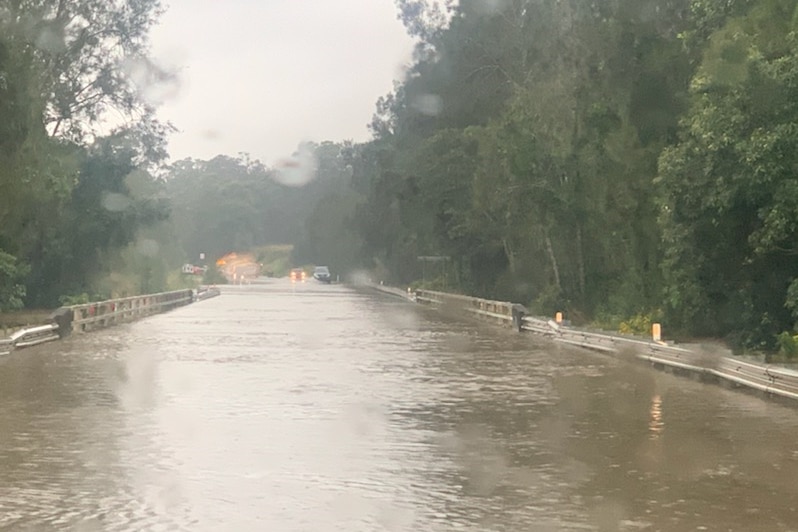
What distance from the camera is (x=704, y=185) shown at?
80.9 feet

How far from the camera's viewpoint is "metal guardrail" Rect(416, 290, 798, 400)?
19172 millimetres

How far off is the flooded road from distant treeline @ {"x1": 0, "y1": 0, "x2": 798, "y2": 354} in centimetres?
396

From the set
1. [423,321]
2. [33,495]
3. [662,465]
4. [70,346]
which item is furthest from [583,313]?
[33,495]

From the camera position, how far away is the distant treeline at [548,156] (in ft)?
80.7

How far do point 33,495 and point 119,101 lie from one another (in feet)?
164

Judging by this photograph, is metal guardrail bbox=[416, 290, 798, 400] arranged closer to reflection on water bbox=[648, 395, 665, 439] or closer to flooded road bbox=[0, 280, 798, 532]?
flooded road bbox=[0, 280, 798, 532]

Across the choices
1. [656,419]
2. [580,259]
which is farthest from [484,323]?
[656,419]

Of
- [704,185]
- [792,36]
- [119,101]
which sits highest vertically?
[119,101]

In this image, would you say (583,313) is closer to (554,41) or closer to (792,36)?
(554,41)

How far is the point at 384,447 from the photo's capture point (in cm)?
1368

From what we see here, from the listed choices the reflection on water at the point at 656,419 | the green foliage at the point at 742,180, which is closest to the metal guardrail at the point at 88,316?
the green foliage at the point at 742,180

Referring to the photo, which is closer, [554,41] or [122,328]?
[122,328]

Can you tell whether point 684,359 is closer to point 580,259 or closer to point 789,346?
A: point 789,346

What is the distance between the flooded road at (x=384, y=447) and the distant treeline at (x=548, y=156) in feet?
13.0
